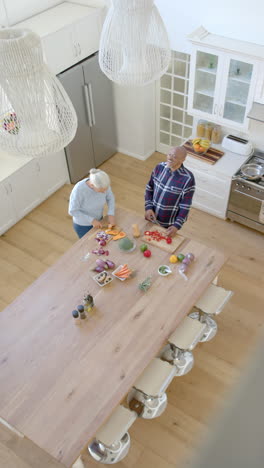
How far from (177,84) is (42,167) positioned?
1946mm

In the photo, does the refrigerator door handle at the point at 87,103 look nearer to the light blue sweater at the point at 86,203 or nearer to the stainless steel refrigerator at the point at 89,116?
the stainless steel refrigerator at the point at 89,116

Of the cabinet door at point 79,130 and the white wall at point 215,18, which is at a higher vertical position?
the white wall at point 215,18

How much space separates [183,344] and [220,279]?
1.38 m

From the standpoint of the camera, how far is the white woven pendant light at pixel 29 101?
1.83 metres

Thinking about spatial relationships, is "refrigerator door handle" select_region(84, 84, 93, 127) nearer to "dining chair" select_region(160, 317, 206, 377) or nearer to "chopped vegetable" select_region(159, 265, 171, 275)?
"chopped vegetable" select_region(159, 265, 171, 275)

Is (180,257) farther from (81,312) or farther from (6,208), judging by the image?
(6,208)

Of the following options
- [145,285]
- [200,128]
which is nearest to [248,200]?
[200,128]

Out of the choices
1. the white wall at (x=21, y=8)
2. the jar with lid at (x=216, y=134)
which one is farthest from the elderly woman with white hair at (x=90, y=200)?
the white wall at (x=21, y=8)

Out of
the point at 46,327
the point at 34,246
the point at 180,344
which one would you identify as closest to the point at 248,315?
the point at 180,344

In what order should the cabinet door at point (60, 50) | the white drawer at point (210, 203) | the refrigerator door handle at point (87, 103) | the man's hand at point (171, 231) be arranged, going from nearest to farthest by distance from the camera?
the man's hand at point (171, 231), the cabinet door at point (60, 50), the white drawer at point (210, 203), the refrigerator door handle at point (87, 103)

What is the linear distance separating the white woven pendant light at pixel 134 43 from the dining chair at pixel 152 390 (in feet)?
6.38

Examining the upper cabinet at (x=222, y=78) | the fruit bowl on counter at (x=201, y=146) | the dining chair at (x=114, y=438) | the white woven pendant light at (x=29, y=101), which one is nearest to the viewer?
the white woven pendant light at (x=29, y=101)

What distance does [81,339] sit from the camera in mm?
3037

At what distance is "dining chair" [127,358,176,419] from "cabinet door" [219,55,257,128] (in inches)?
107
